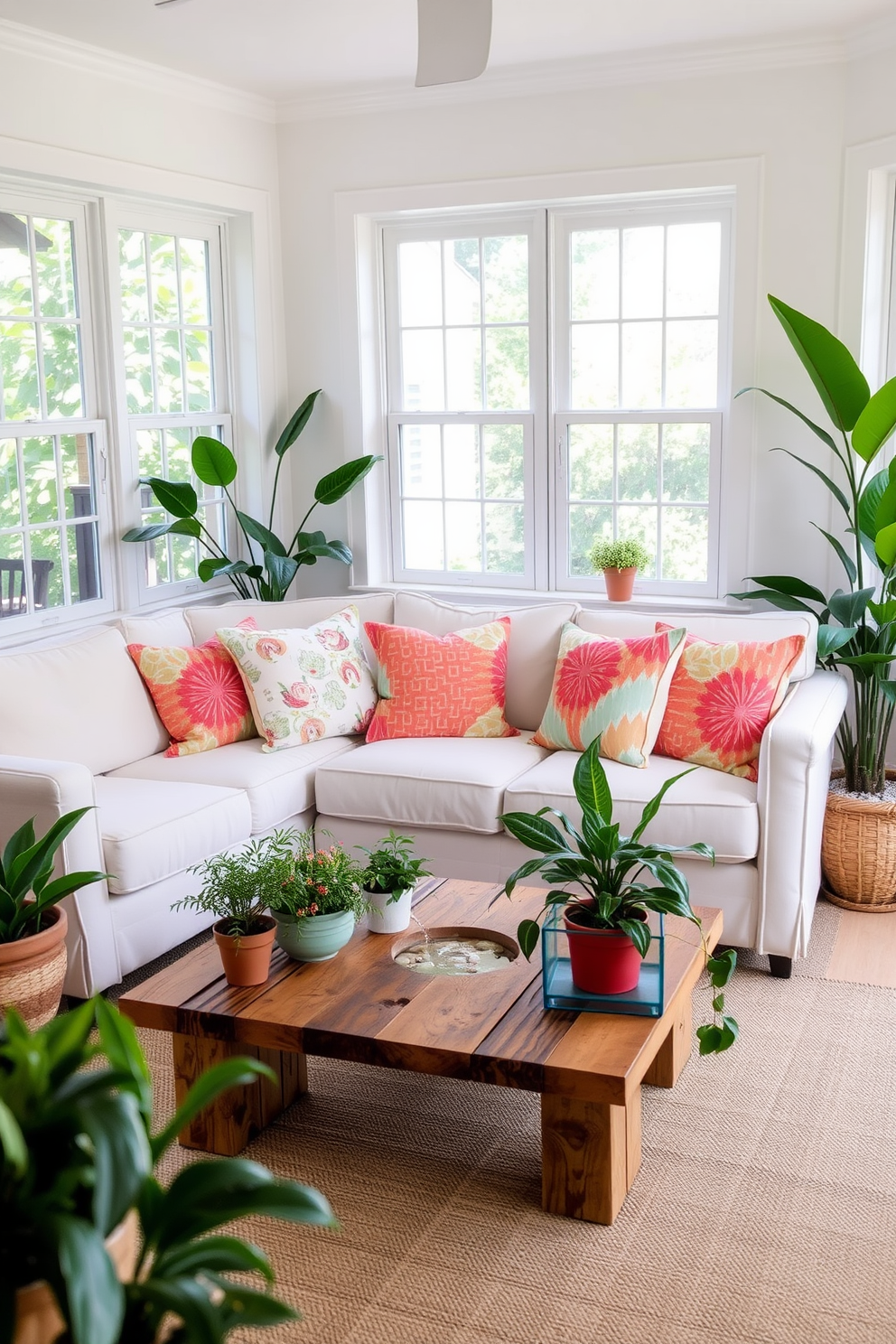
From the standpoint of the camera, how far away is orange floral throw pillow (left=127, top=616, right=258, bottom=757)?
3.94 meters

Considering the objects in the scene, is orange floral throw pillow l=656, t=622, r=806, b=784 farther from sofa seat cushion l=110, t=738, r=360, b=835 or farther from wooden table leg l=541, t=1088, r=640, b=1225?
wooden table leg l=541, t=1088, r=640, b=1225

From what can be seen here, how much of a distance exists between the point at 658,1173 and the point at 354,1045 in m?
0.67

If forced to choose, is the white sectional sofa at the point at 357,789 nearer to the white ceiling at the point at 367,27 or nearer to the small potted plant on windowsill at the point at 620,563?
the small potted plant on windowsill at the point at 620,563

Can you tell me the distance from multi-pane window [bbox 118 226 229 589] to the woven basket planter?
8.70 ft

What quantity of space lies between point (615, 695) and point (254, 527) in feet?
6.13

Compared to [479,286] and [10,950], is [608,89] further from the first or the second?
[10,950]

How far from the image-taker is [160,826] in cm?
328

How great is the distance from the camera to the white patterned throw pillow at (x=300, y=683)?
3.96 meters

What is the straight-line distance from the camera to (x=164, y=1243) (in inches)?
49.1

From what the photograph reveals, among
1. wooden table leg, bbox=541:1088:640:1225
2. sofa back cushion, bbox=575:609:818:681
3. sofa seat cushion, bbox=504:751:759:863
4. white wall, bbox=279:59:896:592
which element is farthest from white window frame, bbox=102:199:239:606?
wooden table leg, bbox=541:1088:640:1225

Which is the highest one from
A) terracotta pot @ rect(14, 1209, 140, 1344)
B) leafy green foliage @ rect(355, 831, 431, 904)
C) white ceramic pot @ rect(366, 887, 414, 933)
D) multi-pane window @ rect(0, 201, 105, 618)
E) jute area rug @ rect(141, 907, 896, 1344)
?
multi-pane window @ rect(0, 201, 105, 618)

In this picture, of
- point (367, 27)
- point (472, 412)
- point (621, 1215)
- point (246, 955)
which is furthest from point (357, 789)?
point (367, 27)

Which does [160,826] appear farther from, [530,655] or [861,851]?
[861,851]

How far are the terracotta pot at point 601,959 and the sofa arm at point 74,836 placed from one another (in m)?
1.26
